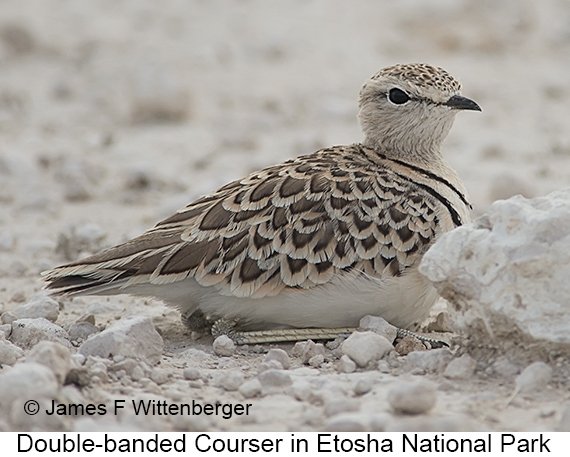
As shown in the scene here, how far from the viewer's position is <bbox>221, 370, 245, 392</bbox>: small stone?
3736 millimetres

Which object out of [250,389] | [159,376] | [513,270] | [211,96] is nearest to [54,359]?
[159,376]

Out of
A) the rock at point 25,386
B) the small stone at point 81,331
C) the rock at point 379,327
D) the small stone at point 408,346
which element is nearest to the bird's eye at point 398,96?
the rock at point 379,327

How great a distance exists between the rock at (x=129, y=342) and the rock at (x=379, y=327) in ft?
3.45

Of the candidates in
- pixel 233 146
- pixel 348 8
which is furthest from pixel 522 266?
pixel 348 8

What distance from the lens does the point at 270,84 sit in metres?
10.6

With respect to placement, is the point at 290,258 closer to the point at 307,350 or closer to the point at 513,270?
the point at 307,350

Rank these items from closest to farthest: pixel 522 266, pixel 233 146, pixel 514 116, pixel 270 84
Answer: pixel 522 266
pixel 233 146
pixel 514 116
pixel 270 84

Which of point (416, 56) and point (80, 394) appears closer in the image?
point (80, 394)

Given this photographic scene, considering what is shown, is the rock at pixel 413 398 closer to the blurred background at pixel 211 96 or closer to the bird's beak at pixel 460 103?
the bird's beak at pixel 460 103

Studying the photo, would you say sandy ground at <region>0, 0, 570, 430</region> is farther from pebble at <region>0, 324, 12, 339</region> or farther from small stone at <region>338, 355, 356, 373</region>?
pebble at <region>0, 324, 12, 339</region>

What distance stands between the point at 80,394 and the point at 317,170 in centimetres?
195

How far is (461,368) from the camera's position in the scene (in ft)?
12.3
